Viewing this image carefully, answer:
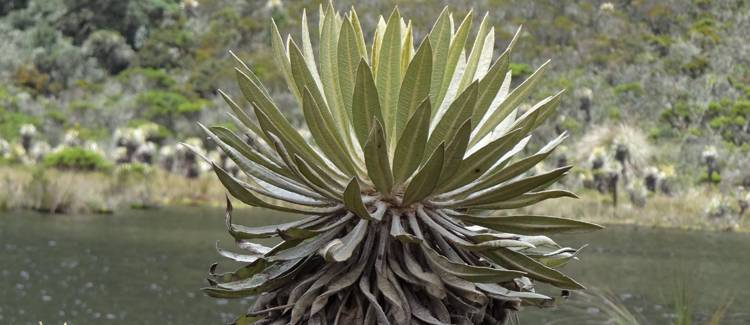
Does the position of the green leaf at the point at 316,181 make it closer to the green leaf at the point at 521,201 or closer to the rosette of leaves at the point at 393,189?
the rosette of leaves at the point at 393,189

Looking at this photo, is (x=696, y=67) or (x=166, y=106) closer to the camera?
(x=166, y=106)

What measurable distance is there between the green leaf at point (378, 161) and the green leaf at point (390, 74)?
0.12 metres

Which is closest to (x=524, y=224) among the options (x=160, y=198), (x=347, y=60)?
(x=347, y=60)

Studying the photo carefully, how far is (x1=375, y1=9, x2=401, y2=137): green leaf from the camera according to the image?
179 centimetres

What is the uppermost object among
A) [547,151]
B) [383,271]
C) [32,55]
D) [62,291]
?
[32,55]

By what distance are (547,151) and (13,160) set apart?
75.6 ft

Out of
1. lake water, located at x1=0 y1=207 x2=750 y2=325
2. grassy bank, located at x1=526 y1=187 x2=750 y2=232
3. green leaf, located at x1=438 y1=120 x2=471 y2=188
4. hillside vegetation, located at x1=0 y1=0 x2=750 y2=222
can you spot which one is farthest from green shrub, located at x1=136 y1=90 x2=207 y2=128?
green leaf, located at x1=438 y1=120 x2=471 y2=188

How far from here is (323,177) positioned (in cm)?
179

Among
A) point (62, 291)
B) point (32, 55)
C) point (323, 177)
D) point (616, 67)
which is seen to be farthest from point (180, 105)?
point (323, 177)

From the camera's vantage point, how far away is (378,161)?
1660mm

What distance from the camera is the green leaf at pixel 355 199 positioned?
5.15 feet

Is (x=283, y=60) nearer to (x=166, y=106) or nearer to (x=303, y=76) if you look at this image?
(x=303, y=76)

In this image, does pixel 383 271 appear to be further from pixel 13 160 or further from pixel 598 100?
pixel 598 100

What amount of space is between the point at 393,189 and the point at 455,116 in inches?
7.9
